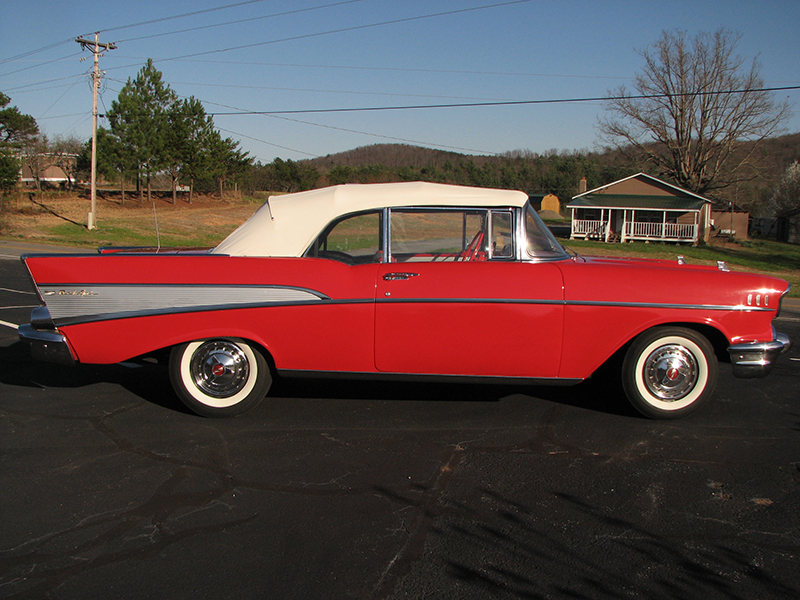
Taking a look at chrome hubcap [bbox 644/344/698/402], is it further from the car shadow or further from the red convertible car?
the car shadow

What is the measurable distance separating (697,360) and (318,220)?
293 cm

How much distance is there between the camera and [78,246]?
24.5 m

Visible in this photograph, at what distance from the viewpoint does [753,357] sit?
432 centimetres

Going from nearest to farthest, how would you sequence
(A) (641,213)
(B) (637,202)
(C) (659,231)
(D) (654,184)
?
(C) (659,231), (B) (637,202), (A) (641,213), (D) (654,184)

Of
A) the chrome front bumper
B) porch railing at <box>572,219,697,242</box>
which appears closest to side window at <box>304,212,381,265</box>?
the chrome front bumper

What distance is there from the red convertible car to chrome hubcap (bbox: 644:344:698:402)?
10 millimetres

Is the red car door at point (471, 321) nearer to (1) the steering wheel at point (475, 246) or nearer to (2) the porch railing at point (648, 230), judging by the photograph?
(1) the steering wheel at point (475, 246)

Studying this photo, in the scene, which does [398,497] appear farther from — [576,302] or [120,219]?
[120,219]

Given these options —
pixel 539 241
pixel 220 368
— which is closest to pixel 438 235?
pixel 539 241

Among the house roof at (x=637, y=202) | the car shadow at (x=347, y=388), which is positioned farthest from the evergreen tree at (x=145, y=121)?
the car shadow at (x=347, y=388)

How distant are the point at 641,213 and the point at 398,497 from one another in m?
43.1

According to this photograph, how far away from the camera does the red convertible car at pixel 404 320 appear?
4230 mm

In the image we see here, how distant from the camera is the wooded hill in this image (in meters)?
54.5

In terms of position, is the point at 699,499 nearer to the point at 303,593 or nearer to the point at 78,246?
the point at 303,593
